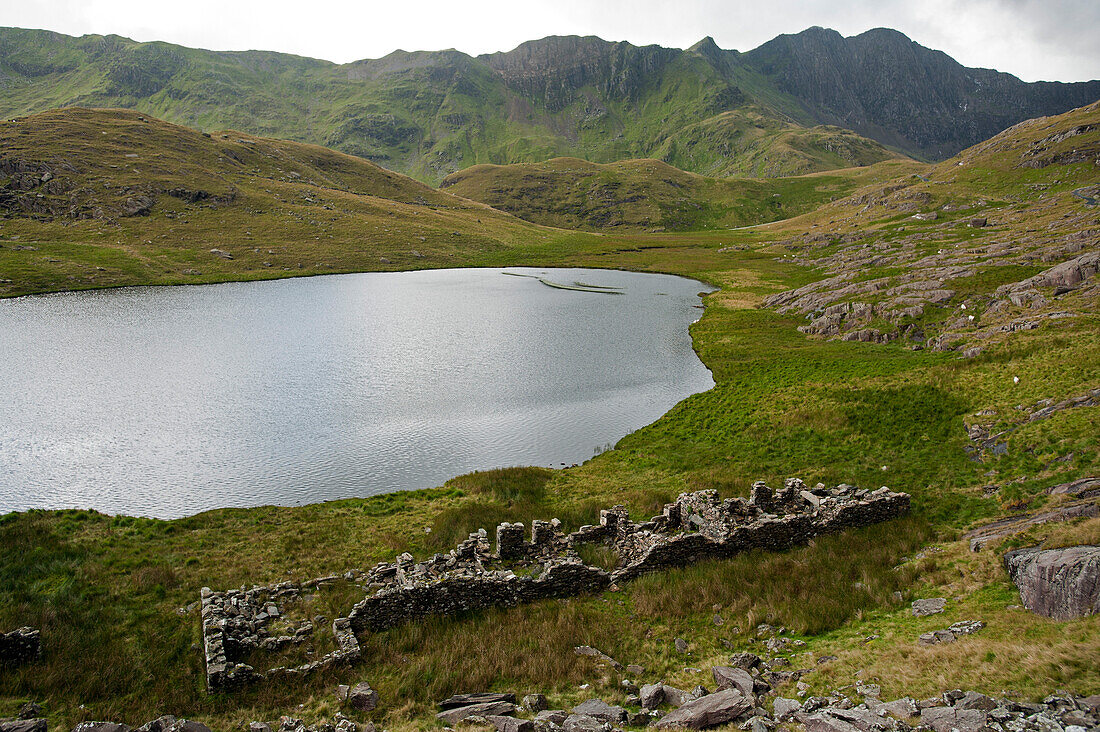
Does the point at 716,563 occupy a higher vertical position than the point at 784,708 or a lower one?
lower

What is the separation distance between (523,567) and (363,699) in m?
7.95

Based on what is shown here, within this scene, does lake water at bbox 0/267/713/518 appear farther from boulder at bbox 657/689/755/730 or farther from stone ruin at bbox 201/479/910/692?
boulder at bbox 657/689/755/730

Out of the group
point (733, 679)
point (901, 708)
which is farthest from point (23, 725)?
point (901, 708)

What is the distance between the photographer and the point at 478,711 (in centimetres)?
1338

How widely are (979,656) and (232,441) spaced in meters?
42.3

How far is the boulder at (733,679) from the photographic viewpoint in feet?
44.1

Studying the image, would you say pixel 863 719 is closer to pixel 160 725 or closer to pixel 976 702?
pixel 976 702

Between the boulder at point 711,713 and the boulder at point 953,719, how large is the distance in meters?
3.50

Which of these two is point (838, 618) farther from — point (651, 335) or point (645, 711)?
point (651, 335)

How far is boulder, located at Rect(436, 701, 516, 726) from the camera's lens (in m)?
13.2

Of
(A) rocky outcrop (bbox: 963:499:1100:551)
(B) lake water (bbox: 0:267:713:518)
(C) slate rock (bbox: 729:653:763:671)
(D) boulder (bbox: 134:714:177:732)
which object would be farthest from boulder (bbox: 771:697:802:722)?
(B) lake water (bbox: 0:267:713:518)

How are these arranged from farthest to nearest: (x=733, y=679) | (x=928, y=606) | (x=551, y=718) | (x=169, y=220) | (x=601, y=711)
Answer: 1. (x=169, y=220)
2. (x=928, y=606)
3. (x=733, y=679)
4. (x=601, y=711)
5. (x=551, y=718)

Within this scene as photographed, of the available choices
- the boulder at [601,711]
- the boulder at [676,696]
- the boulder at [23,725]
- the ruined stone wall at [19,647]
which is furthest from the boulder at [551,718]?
the ruined stone wall at [19,647]

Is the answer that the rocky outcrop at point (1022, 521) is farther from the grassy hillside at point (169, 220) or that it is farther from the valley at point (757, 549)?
the grassy hillside at point (169, 220)
